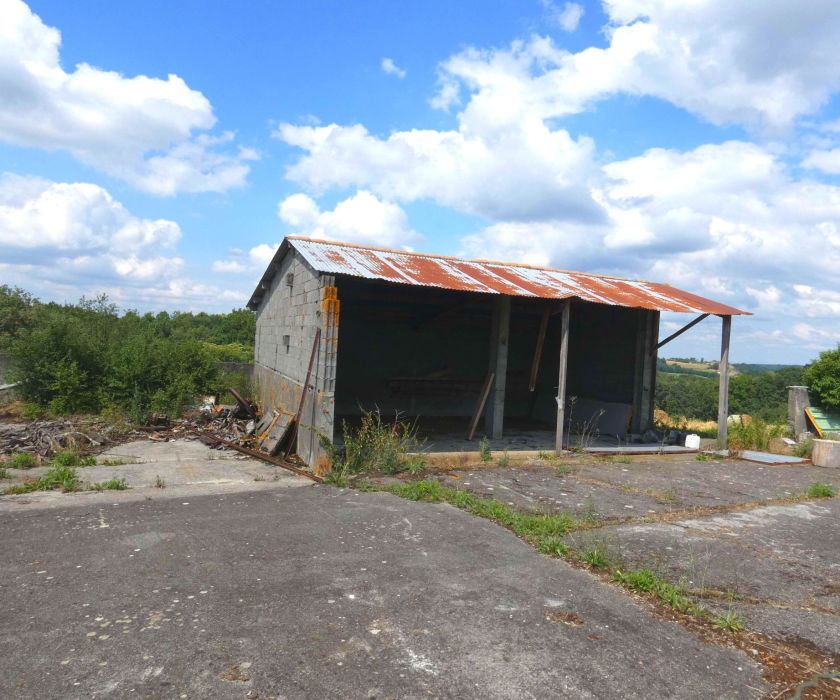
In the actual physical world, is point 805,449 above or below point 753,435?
below

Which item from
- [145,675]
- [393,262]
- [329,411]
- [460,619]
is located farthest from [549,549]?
[393,262]

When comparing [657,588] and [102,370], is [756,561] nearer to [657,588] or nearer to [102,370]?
[657,588]

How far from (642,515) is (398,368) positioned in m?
8.48

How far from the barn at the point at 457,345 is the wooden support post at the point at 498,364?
0.03m

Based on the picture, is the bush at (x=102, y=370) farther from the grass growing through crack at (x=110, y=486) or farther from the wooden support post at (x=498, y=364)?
the wooden support post at (x=498, y=364)

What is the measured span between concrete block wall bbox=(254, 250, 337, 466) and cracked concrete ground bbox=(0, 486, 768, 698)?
9.53 feet

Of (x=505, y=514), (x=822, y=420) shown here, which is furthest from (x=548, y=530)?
(x=822, y=420)

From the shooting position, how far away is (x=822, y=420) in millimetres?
13719

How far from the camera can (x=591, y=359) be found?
47.7 ft

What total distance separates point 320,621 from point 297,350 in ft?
23.4

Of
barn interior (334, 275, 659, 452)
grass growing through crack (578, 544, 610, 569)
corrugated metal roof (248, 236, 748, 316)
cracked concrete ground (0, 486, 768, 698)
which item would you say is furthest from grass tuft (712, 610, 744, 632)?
barn interior (334, 275, 659, 452)

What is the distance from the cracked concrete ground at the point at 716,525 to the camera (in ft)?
14.4

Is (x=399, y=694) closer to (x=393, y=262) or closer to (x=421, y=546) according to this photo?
(x=421, y=546)

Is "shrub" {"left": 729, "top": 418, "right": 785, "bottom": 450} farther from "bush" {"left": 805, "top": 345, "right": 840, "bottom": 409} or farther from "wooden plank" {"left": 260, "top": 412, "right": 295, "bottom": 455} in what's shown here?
"wooden plank" {"left": 260, "top": 412, "right": 295, "bottom": 455}
